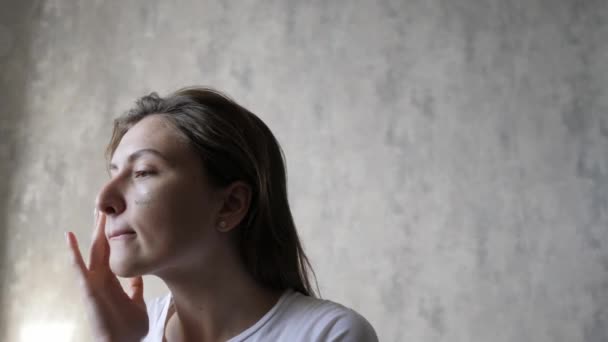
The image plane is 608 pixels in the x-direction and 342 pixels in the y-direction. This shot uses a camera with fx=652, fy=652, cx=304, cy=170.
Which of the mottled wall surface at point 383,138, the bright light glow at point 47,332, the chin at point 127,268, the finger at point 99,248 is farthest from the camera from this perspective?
the bright light glow at point 47,332

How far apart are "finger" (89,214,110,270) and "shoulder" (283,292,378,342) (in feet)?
1.03

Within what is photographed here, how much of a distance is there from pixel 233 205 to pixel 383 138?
93cm

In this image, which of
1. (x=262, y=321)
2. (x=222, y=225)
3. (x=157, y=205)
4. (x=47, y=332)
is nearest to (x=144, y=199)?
(x=157, y=205)

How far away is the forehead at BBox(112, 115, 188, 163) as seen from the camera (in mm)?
1007

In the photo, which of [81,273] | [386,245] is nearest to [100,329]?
[81,273]

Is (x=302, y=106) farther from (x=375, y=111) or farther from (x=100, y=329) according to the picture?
(x=100, y=329)

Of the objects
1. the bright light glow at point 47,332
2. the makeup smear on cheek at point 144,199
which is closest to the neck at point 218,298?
the makeup smear on cheek at point 144,199

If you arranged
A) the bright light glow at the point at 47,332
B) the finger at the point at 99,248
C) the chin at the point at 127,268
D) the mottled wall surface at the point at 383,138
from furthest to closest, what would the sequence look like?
the bright light glow at the point at 47,332 < the mottled wall surface at the point at 383,138 < the finger at the point at 99,248 < the chin at the point at 127,268

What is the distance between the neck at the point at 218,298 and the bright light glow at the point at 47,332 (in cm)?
127

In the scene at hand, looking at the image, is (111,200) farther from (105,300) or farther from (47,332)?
(47,332)

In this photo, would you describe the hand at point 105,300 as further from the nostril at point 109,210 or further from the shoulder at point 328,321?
the shoulder at point 328,321

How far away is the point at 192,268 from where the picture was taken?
3.31 feet

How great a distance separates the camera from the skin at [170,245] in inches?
37.8

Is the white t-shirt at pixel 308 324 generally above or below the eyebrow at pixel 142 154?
below
